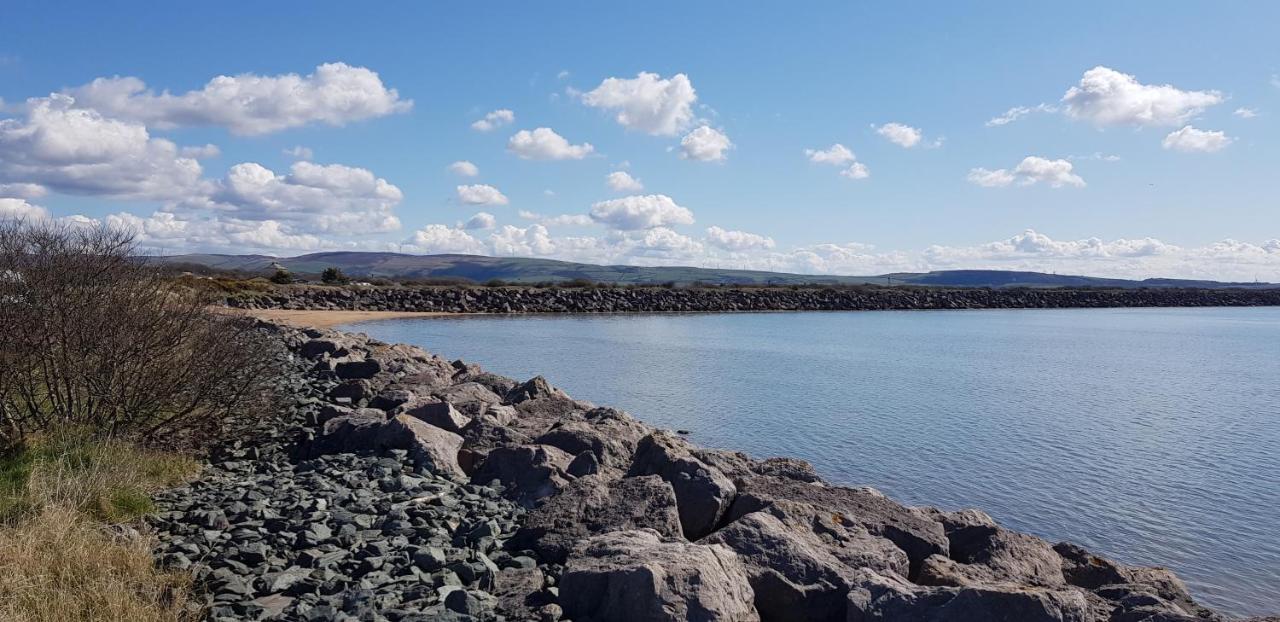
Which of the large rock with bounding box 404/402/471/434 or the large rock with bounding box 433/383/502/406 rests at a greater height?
the large rock with bounding box 404/402/471/434

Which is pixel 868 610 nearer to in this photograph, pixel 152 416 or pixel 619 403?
pixel 152 416

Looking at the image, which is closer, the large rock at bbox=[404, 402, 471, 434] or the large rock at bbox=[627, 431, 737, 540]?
the large rock at bbox=[627, 431, 737, 540]

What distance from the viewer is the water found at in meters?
10.7

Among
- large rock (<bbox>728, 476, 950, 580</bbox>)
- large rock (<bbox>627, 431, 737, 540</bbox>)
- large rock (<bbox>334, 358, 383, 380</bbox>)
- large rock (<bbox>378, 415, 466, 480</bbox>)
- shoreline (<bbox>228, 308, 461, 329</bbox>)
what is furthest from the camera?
shoreline (<bbox>228, 308, 461, 329</bbox>)

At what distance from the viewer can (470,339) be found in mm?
37781

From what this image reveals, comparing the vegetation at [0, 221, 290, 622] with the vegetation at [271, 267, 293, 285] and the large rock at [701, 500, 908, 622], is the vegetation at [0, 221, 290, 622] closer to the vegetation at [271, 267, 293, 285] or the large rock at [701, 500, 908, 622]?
the large rock at [701, 500, 908, 622]

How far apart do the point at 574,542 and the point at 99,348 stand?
572cm

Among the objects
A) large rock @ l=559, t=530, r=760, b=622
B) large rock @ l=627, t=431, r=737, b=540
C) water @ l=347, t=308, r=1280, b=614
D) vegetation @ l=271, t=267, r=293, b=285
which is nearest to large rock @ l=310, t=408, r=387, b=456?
large rock @ l=627, t=431, r=737, b=540

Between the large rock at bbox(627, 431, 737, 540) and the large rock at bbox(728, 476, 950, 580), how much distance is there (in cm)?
15

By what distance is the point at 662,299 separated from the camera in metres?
69.5

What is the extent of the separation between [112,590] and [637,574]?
9.98ft

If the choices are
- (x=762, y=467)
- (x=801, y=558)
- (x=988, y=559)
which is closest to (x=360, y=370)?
(x=762, y=467)

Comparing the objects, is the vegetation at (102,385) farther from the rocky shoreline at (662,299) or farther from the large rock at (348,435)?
the rocky shoreline at (662,299)

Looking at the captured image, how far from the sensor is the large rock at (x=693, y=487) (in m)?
7.47
